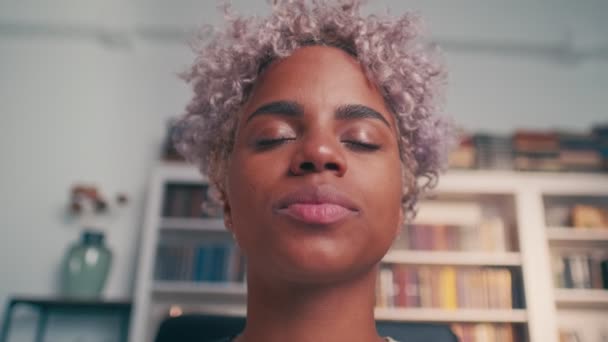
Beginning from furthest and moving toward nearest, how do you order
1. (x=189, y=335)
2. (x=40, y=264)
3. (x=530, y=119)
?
(x=530, y=119), (x=40, y=264), (x=189, y=335)

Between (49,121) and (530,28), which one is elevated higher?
(530,28)

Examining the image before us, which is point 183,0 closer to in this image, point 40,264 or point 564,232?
point 40,264

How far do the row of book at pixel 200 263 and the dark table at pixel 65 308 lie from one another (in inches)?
9.2

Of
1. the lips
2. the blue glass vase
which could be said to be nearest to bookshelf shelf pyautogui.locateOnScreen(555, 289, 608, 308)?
the lips

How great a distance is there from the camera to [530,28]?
9.70 feet

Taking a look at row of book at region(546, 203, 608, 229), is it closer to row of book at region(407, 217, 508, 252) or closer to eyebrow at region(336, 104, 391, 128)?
row of book at region(407, 217, 508, 252)

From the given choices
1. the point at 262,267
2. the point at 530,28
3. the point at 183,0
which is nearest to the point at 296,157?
the point at 262,267

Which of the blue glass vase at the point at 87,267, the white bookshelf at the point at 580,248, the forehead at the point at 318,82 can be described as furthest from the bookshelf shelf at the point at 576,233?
the blue glass vase at the point at 87,267

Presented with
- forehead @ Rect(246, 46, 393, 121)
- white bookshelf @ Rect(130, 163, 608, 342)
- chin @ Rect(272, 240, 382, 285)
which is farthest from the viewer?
white bookshelf @ Rect(130, 163, 608, 342)

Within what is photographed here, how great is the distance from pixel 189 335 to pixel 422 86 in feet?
2.48

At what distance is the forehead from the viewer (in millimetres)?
746

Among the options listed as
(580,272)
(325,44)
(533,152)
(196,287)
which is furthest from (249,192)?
(580,272)

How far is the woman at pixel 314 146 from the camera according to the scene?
26.2 inches

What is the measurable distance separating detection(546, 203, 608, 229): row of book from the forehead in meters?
2.00
